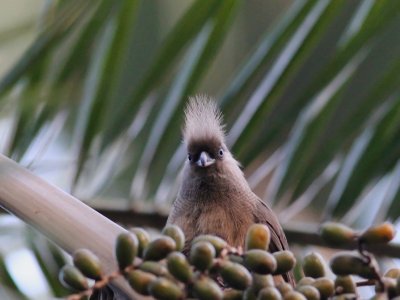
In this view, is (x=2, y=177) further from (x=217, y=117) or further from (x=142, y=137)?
(x=217, y=117)

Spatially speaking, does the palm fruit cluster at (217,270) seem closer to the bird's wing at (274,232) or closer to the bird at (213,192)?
the bird's wing at (274,232)

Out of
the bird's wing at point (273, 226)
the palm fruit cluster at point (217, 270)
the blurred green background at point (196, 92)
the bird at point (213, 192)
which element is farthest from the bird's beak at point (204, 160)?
the palm fruit cluster at point (217, 270)

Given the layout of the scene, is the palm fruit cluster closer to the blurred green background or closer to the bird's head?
the blurred green background

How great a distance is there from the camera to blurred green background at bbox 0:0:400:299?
2641mm

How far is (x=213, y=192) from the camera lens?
3.63m

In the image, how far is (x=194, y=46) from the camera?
2799 millimetres

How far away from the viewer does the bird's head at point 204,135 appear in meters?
3.05

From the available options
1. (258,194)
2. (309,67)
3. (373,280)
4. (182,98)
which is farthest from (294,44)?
(373,280)

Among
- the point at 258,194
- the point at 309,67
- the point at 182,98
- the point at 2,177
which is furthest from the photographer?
the point at 258,194

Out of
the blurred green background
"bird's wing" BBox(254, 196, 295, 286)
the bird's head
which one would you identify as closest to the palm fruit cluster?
the blurred green background

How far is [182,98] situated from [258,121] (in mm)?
279

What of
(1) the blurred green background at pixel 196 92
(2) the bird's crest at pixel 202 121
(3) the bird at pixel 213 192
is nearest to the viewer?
(1) the blurred green background at pixel 196 92

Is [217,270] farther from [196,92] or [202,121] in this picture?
[202,121]

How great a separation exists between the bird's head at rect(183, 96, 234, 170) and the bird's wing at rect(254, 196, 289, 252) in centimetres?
27
